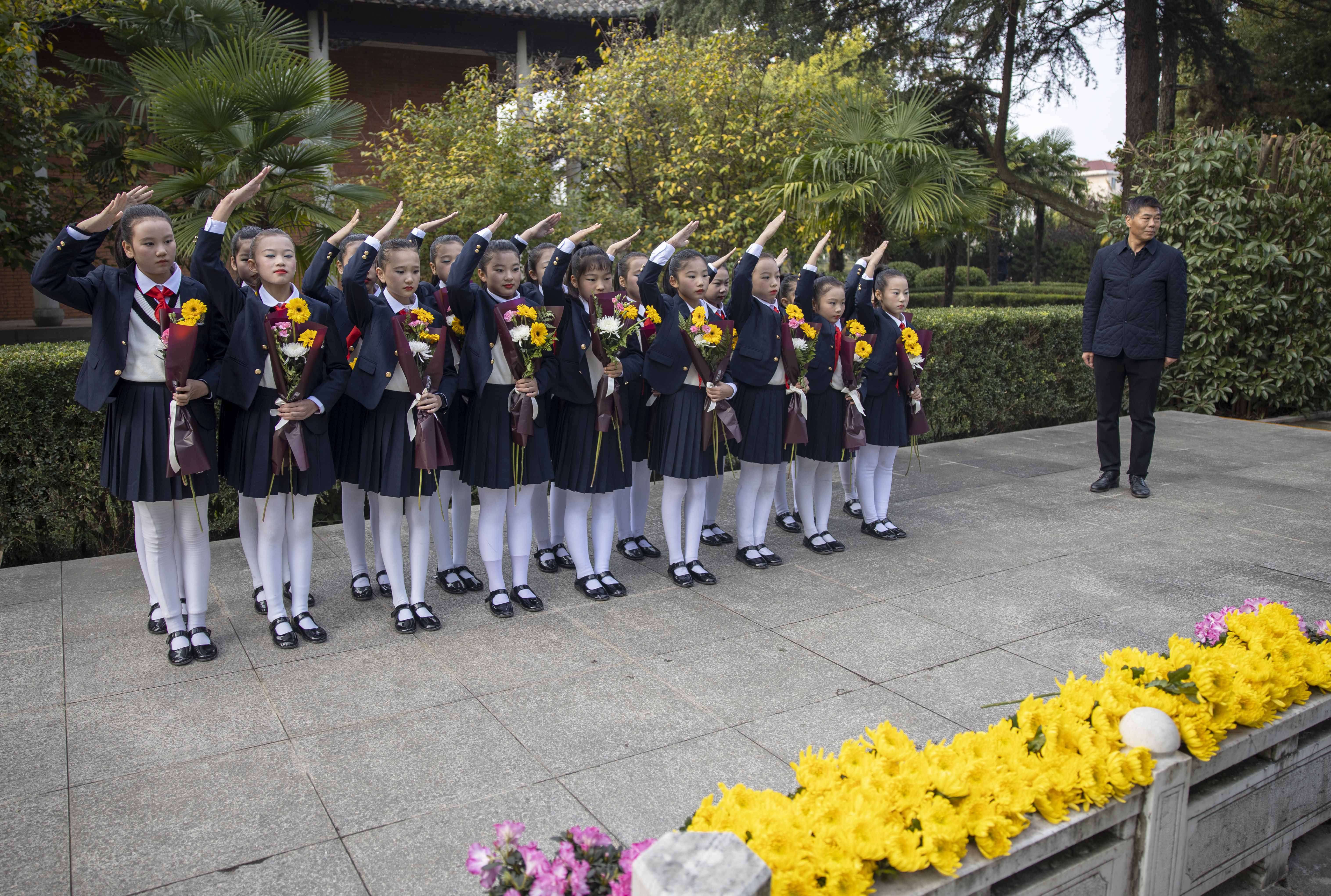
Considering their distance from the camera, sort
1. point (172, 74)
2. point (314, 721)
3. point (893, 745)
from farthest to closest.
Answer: point (172, 74) < point (314, 721) < point (893, 745)

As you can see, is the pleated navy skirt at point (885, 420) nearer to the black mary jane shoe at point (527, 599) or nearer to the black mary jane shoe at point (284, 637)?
the black mary jane shoe at point (527, 599)

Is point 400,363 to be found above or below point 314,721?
above

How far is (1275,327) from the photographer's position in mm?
10125

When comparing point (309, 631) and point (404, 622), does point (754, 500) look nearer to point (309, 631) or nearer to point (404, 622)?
point (404, 622)

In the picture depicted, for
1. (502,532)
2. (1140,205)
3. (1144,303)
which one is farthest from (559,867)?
(1140,205)

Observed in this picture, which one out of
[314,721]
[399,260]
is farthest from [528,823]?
[399,260]

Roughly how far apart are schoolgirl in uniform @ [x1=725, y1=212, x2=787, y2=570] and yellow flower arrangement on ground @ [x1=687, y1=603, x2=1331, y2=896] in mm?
2559

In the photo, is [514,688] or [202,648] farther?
[202,648]

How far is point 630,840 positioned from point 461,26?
1514 cm

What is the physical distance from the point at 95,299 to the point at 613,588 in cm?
266

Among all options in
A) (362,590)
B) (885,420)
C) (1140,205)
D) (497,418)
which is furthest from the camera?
(1140,205)

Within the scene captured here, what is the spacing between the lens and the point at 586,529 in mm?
5016

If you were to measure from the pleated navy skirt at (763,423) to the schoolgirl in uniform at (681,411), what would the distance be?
0.17 meters

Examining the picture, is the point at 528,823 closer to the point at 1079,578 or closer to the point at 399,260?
the point at 399,260
